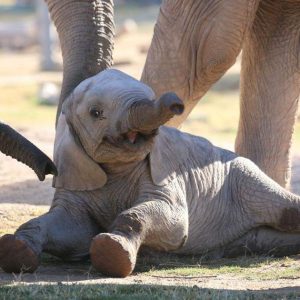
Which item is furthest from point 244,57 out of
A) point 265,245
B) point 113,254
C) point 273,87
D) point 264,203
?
point 113,254

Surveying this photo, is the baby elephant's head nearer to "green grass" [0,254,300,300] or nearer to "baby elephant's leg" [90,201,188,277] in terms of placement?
"baby elephant's leg" [90,201,188,277]

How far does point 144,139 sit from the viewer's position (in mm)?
5629

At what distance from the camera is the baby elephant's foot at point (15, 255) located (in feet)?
17.7

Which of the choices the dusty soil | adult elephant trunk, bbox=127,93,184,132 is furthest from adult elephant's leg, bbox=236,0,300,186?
adult elephant trunk, bbox=127,93,184,132

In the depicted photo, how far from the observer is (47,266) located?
5746 mm

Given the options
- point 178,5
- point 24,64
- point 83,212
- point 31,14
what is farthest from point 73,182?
point 31,14

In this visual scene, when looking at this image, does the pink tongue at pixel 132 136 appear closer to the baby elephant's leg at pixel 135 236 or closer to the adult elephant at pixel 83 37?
the baby elephant's leg at pixel 135 236

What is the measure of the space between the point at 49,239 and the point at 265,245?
113 centimetres

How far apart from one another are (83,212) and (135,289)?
0.93 meters

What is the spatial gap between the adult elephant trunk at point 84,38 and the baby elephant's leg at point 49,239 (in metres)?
0.59

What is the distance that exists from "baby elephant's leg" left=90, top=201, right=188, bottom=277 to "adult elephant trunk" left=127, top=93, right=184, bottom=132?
0.39 m

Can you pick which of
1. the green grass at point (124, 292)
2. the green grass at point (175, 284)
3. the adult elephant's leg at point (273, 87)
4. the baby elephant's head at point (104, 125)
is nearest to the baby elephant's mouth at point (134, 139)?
the baby elephant's head at point (104, 125)

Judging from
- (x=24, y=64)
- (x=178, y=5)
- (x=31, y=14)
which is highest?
(x=31, y=14)

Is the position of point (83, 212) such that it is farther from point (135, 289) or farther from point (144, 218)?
point (135, 289)
